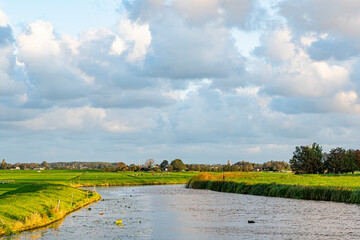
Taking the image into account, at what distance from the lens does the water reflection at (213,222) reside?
45.9m

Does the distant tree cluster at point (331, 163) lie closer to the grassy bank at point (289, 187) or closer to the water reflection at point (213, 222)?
the grassy bank at point (289, 187)

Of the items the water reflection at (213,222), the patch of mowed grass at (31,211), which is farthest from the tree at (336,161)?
the patch of mowed grass at (31,211)

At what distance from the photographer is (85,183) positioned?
153 meters

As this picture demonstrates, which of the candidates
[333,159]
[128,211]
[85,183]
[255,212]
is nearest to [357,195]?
[255,212]

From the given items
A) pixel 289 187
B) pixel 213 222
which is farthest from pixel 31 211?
pixel 289 187

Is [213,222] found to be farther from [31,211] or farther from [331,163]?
[331,163]

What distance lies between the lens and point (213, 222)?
5600cm

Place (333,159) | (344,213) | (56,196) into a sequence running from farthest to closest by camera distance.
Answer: (333,159)
(56,196)
(344,213)

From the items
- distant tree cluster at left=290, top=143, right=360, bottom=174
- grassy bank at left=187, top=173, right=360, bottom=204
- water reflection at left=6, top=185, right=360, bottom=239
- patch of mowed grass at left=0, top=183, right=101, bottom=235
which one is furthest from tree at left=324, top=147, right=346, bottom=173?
patch of mowed grass at left=0, top=183, right=101, bottom=235

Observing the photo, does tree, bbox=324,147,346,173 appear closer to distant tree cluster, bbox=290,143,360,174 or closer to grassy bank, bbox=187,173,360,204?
distant tree cluster, bbox=290,143,360,174

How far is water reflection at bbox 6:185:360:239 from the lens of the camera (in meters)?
45.9

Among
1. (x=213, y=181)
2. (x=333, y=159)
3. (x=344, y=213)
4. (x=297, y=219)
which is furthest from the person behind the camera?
(x=333, y=159)

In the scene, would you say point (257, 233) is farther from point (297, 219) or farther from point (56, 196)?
point (56, 196)

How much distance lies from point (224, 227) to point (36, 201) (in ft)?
92.6
